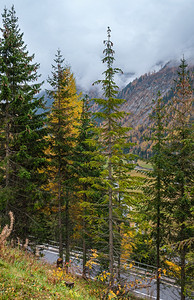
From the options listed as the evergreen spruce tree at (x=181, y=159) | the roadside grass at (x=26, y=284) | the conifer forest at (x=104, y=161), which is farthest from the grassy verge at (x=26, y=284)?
the evergreen spruce tree at (x=181, y=159)

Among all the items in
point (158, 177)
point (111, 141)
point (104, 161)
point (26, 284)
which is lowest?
point (26, 284)

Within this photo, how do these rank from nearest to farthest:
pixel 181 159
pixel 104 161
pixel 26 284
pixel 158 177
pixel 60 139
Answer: pixel 26 284 → pixel 104 161 → pixel 181 159 → pixel 158 177 → pixel 60 139

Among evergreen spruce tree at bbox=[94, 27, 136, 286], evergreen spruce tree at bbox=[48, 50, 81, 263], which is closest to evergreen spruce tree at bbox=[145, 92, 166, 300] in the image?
evergreen spruce tree at bbox=[94, 27, 136, 286]

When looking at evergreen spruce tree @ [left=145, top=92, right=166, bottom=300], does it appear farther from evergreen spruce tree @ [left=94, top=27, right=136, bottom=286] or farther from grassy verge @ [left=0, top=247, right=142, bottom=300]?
grassy verge @ [left=0, top=247, right=142, bottom=300]

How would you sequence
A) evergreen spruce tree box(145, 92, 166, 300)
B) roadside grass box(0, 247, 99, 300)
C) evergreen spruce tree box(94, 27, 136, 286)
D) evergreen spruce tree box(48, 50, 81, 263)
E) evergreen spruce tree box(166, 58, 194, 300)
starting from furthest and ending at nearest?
evergreen spruce tree box(48, 50, 81, 263) < evergreen spruce tree box(145, 92, 166, 300) < evergreen spruce tree box(166, 58, 194, 300) < evergreen spruce tree box(94, 27, 136, 286) < roadside grass box(0, 247, 99, 300)

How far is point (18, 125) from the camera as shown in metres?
10.4

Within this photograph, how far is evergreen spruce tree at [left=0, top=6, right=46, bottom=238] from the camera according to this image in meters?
10.1

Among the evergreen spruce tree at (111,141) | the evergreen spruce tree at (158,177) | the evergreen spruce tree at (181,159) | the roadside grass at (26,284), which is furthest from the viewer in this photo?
the evergreen spruce tree at (158,177)

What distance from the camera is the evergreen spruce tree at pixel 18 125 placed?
33.0 feet

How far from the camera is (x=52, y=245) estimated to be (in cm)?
2644

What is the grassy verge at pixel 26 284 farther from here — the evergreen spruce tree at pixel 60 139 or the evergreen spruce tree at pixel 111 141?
the evergreen spruce tree at pixel 60 139

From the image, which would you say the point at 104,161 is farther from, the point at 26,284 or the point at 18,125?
the point at 26,284

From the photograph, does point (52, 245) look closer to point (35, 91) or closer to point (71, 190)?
point (71, 190)

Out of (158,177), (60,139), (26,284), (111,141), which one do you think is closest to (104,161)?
(111,141)
